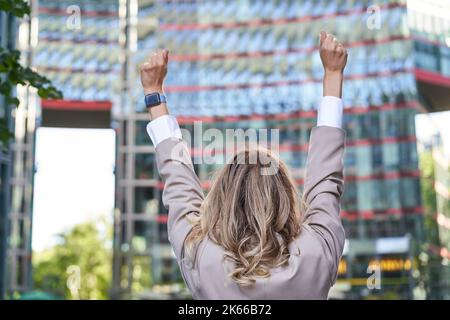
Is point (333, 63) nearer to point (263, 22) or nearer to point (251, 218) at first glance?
point (251, 218)

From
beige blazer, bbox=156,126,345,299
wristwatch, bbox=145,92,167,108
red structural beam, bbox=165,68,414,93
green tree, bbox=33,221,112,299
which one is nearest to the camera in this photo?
beige blazer, bbox=156,126,345,299

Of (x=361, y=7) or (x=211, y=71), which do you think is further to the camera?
(x=211, y=71)

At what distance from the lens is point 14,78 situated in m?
4.05

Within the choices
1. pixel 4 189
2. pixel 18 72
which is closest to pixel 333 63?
pixel 18 72

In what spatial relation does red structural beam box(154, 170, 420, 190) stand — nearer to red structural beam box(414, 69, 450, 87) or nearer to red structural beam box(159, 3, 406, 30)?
red structural beam box(414, 69, 450, 87)

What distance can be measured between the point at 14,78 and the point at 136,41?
35556mm

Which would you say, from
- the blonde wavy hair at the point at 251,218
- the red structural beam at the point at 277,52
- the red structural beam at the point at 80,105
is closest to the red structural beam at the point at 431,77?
the red structural beam at the point at 277,52

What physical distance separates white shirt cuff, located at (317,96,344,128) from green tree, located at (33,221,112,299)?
4241cm

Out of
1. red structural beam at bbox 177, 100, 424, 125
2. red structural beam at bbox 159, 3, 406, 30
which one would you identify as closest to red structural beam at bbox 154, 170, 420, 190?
red structural beam at bbox 177, 100, 424, 125

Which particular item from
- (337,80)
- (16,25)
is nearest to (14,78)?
(337,80)

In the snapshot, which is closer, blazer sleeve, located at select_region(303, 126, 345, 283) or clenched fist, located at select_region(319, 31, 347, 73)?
blazer sleeve, located at select_region(303, 126, 345, 283)

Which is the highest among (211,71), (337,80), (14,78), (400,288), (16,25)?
(211,71)

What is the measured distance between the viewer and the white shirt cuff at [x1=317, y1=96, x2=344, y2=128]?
147cm
